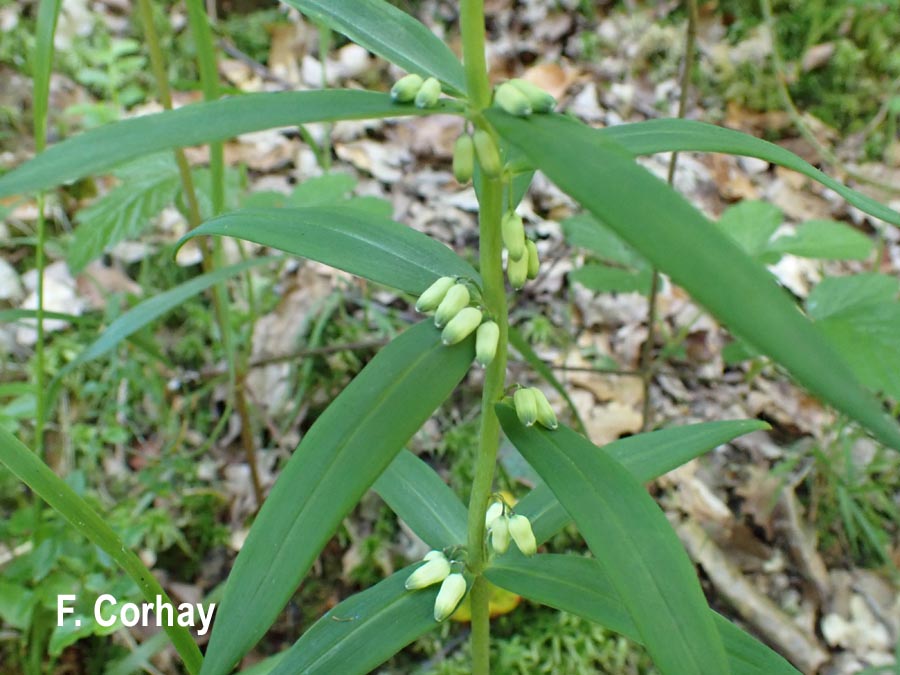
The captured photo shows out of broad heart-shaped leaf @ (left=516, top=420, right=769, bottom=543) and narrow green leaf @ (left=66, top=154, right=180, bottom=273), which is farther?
narrow green leaf @ (left=66, top=154, right=180, bottom=273)

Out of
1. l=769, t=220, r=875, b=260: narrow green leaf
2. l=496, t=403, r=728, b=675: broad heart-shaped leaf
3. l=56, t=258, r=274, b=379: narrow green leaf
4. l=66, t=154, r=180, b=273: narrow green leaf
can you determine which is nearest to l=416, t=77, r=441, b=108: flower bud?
l=496, t=403, r=728, b=675: broad heart-shaped leaf

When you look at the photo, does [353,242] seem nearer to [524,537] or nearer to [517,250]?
[517,250]

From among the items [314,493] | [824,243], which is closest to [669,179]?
[824,243]

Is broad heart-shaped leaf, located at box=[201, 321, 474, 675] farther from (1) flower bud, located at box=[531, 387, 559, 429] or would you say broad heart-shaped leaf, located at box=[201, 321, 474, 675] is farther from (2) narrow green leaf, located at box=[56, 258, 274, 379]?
(2) narrow green leaf, located at box=[56, 258, 274, 379]

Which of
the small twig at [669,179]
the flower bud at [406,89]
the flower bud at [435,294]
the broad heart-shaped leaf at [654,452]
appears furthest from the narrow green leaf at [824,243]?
the flower bud at [406,89]

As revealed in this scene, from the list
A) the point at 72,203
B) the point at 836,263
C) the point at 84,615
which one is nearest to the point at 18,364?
the point at 72,203

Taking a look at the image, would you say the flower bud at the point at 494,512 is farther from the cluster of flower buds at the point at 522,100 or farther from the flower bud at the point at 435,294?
the cluster of flower buds at the point at 522,100

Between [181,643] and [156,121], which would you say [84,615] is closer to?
[181,643]
